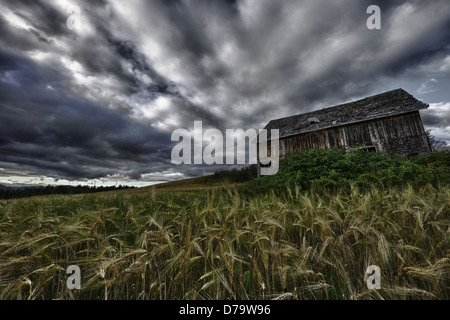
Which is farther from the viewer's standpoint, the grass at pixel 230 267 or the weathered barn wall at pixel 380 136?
the weathered barn wall at pixel 380 136

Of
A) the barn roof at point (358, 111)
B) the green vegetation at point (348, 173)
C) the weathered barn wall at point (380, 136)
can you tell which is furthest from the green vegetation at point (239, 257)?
the barn roof at point (358, 111)

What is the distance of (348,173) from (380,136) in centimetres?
1145

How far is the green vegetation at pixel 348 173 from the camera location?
6645 mm

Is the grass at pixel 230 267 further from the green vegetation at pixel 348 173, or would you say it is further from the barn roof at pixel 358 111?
the barn roof at pixel 358 111

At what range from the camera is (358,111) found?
57.2ft

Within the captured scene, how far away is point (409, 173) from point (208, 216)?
8.00 metres

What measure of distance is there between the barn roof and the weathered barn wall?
0.50 m

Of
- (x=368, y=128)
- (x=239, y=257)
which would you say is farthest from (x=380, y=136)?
(x=239, y=257)

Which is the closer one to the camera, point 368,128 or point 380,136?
point 380,136

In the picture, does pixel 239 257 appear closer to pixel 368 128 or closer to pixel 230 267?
pixel 230 267

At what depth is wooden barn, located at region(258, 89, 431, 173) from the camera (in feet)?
46.2

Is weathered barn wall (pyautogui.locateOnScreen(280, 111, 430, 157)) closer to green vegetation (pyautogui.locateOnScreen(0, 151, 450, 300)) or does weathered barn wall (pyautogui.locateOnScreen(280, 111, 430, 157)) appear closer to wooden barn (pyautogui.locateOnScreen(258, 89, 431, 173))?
wooden barn (pyautogui.locateOnScreen(258, 89, 431, 173))

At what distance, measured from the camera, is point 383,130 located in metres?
15.1
